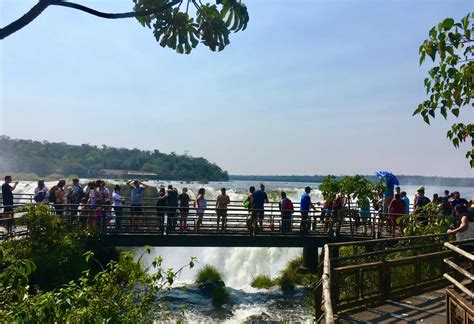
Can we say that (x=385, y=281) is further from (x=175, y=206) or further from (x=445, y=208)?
(x=175, y=206)

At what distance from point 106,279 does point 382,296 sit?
4.35 m

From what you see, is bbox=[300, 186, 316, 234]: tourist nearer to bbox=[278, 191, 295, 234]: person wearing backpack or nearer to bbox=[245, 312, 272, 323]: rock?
bbox=[278, 191, 295, 234]: person wearing backpack

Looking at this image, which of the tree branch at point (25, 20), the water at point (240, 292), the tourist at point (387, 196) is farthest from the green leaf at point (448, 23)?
the tourist at point (387, 196)

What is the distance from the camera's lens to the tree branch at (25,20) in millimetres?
2422

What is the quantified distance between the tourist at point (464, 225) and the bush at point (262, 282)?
9.41 meters

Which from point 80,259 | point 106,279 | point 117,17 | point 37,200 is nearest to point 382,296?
point 106,279

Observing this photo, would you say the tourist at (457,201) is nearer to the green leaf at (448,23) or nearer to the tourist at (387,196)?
the tourist at (387,196)

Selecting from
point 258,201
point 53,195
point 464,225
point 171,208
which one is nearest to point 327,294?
point 464,225

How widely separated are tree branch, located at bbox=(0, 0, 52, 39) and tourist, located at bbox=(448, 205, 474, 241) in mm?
8167

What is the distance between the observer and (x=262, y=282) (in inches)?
685

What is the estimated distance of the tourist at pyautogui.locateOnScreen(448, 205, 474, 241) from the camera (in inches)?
332

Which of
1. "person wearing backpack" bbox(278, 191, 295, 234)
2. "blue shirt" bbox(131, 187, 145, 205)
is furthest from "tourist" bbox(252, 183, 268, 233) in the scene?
"blue shirt" bbox(131, 187, 145, 205)

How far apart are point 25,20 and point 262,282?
633 inches

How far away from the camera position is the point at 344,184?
49.8ft
